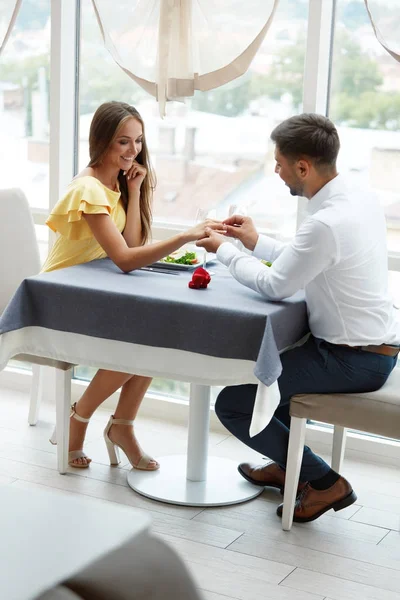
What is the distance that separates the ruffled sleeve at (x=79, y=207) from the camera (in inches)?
106

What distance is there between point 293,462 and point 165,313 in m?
0.59

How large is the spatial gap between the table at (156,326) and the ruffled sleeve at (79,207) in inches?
5.8

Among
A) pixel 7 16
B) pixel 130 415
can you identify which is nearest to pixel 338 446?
pixel 130 415

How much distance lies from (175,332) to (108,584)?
5.56ft

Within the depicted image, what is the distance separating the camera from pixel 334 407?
96.4 inches

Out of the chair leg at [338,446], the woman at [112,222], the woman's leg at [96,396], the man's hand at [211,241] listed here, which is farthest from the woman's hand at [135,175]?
the chair leg at [338,446]

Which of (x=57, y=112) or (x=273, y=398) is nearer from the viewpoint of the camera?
(x=273, y=398)

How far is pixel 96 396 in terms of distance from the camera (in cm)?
297

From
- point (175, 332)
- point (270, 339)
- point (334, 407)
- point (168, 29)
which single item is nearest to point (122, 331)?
point (175, 332)


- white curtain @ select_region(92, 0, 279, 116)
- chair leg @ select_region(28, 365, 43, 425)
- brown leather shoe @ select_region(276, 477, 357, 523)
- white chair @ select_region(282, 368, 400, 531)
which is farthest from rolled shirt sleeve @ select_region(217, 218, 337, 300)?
chair leg @ select_region(28, 365, 43, 425)

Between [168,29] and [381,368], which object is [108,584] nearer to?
[381,368]

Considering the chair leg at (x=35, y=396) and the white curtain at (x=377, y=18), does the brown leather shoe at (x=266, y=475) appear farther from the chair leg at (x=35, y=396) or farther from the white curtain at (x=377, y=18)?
the white curtain at (x=377, y=18)

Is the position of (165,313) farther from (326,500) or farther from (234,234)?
(326,500)

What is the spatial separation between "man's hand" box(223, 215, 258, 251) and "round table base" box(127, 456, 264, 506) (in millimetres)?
796
